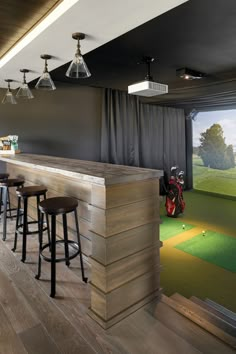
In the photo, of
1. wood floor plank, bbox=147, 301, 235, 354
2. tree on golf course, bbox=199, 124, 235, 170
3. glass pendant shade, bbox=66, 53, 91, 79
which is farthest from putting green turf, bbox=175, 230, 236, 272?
tree on golf course, bbox=199, 124, 235, 170

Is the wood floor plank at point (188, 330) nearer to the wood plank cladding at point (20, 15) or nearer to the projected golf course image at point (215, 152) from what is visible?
the wood plank cladding at point (20, 15)

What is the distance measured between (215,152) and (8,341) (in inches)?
262

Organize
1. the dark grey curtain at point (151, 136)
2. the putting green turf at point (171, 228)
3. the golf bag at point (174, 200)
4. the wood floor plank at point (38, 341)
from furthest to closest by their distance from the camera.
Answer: the dark grey curtain at point (151, 136) < the golf bag at point (174, 200) < the putting green turf at point (171, 228) < the wood floor plank at point (38, 341)

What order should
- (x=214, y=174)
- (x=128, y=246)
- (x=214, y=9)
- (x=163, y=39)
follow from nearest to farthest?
(x=128, y=246) → (x=214, y=9) → (x=163, y=39) → (x=214, y=174)

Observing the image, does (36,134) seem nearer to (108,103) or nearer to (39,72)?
(39,72)

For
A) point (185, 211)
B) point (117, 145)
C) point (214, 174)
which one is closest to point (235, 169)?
point (214, 174)

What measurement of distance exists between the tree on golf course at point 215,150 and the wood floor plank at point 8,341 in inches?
252

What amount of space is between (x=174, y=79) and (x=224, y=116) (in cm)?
283

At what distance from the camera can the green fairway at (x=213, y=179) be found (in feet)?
22.0

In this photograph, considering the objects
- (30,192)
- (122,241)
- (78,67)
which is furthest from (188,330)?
(78,67)

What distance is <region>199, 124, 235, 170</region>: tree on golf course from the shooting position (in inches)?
265

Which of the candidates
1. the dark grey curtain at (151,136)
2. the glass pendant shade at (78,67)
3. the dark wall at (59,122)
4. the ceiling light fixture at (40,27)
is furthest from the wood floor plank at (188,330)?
the dark grey curtain at (151,136)

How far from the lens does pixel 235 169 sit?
6.59 meters

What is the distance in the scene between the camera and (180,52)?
3.20 metres
